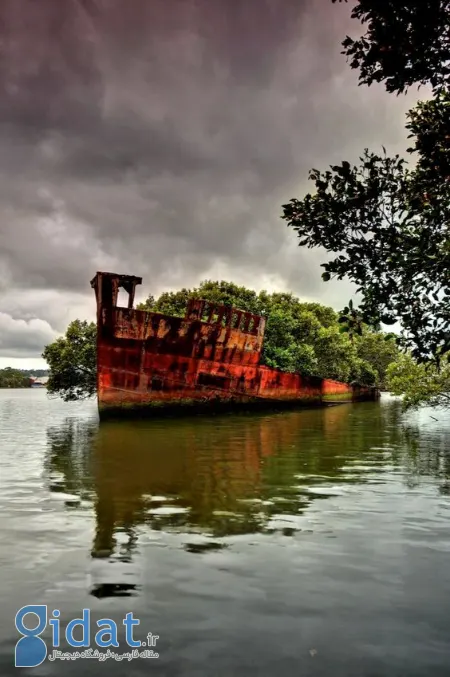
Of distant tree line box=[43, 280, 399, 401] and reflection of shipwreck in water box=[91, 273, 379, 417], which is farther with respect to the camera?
distant tree line box=[43, 280, 399, 401]

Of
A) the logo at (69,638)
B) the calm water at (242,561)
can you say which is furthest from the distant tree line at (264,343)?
the logo at (69,638)

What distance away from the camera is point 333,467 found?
43.5 ft

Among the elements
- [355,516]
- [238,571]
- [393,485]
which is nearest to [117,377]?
[393,485]

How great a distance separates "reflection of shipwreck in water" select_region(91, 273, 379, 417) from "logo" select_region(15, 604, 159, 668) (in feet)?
71.9

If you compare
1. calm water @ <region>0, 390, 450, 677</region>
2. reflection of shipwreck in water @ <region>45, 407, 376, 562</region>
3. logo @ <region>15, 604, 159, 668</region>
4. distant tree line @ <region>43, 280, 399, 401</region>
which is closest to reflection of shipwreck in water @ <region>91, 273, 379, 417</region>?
reflection of shipwreck in water @ <region>45, 407, 376, 562</region>

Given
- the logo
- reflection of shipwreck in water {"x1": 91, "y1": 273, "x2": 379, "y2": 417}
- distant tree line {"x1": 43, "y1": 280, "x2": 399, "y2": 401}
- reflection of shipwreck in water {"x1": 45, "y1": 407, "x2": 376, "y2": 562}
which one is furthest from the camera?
distant tree line {"x1": 43, "y1": 280, "x2": 399, "y2": 401}

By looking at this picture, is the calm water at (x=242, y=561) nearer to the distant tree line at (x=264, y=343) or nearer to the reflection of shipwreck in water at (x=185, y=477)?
the reflection of shipwreck in water at (x=185, y=477)

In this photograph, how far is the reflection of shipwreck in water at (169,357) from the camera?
2647 centimetres

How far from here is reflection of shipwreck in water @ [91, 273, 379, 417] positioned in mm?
26469

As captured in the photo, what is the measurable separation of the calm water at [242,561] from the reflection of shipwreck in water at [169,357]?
13.0 meters

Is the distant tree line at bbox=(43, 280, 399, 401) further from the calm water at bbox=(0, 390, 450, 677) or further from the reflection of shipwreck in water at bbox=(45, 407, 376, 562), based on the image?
the calm water at bbox=(0, 390, 450, 677)

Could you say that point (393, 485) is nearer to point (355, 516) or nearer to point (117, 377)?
point (355, 516)

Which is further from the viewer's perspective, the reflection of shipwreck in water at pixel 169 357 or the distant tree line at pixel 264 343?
the distant tree line at pixel 264 343

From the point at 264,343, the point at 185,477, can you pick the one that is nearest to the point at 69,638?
the point at 185,477
